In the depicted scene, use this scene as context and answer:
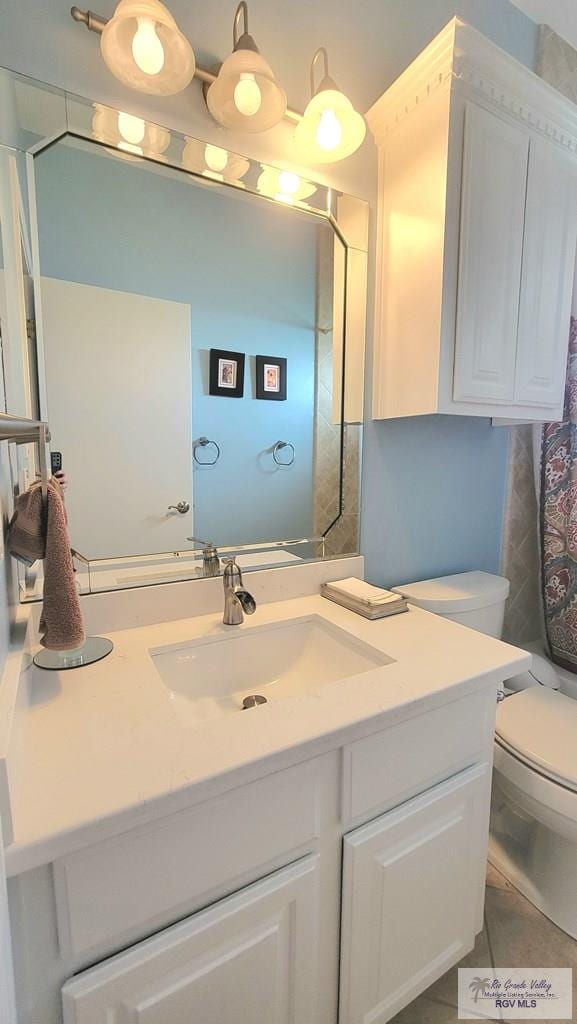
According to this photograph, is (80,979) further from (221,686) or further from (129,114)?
(129,114)

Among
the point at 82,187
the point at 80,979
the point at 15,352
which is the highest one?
the point at 82,187

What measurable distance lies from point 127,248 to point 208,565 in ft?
2.60

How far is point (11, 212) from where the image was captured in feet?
2.75

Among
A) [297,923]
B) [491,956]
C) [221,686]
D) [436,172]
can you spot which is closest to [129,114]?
[436,172]

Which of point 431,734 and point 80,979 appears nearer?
point 80,979

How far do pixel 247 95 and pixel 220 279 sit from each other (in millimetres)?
369

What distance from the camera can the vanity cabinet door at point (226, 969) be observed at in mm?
554

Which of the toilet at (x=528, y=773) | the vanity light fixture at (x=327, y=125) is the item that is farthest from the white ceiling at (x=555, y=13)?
the toilet at (x=528, y=773)

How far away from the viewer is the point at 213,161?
3.42 ft

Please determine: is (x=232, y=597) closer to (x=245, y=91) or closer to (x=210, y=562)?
(x=210, y=562)

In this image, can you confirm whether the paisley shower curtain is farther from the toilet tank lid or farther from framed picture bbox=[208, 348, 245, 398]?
framed picture bbox=[208, 348, 245, 398]

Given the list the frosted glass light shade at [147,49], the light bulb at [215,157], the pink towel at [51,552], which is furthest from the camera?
the light bulb at [215,157]

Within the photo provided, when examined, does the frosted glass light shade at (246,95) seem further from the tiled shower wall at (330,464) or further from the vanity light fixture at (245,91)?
the tiled shower wall at (330,464)

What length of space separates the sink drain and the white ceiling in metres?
2.22
